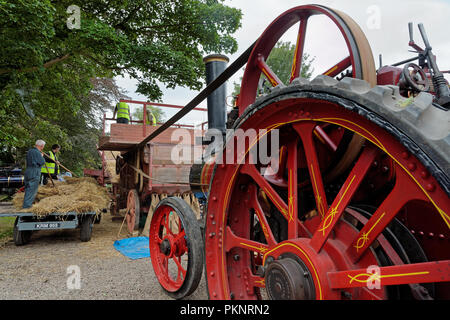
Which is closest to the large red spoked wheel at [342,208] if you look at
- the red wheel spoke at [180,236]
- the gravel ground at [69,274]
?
the red wheel spoke at [180,236]

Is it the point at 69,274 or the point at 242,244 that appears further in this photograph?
the point at 69,274

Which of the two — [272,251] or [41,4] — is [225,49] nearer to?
[41,4]

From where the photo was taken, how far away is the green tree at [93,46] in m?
4.53

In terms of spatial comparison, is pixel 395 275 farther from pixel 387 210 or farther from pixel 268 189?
pixel 268 189

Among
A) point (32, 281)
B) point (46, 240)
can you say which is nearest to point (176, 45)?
point (46, 240)

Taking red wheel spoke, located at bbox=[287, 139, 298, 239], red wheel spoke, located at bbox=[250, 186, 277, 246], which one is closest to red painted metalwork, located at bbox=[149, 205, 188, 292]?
red wheel spoke, located at bbox=[250, 186, 277, 246]

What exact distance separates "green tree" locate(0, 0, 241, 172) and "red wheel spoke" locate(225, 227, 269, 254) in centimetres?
443

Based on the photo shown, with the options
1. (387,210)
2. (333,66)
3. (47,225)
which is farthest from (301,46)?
(47,225)

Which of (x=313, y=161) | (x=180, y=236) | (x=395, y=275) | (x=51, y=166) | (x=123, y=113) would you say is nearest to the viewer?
(x=395, y=275)

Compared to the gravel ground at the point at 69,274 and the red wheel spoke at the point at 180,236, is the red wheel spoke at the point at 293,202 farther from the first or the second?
the gravel ground at the point at 69,274

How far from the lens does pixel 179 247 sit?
2230 millimetres

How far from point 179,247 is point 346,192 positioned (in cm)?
153

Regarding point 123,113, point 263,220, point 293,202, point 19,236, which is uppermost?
point 123,113

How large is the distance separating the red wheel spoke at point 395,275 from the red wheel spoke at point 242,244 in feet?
1.26
